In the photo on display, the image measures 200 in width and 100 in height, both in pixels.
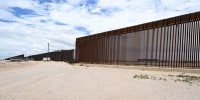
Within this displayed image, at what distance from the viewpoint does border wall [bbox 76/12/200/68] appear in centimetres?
1927

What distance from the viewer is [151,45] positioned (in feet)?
77.0

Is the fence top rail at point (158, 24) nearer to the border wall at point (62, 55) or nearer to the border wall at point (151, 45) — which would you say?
the border wall at point (151, 45)

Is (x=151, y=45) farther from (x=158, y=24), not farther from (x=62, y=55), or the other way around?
(x=62, y=55)

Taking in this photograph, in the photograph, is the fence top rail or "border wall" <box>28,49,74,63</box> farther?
"border wall" <box>28,49,74,63</box>

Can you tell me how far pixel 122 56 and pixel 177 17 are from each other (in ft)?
29.3

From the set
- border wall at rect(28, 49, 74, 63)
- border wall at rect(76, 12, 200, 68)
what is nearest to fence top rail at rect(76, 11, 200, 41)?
border wall at rect(76, 12, 200, 68)

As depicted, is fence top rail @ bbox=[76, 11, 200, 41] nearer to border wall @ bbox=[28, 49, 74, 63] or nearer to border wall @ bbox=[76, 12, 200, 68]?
border wall @ bbox=[76, 12, 200, 68]

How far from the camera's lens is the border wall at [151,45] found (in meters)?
19.3

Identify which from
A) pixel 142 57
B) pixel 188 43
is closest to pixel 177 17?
pixel 188 43

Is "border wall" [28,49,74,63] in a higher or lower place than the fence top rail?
lower

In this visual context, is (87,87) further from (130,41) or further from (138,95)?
(130,41)

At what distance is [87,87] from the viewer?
1055cm

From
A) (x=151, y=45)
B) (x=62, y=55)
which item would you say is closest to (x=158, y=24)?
(x=151, y=45)

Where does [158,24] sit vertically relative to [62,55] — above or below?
above
